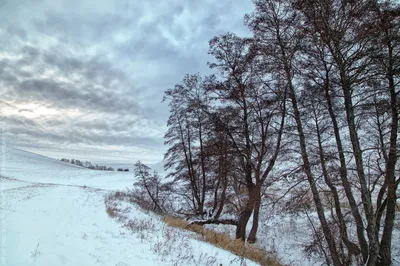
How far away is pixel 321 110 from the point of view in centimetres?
827

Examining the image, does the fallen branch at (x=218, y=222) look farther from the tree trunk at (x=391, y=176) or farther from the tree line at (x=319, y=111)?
the tree trunk at (x=391, y=176)

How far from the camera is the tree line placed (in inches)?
239

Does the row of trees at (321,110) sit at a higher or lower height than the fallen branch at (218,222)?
higher

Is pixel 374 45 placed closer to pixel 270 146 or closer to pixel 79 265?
pixel 270 146

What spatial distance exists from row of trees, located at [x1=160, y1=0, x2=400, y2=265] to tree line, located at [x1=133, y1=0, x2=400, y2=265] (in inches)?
1.5

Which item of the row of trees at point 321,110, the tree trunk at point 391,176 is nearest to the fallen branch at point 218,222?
the row of trees at point 321,110

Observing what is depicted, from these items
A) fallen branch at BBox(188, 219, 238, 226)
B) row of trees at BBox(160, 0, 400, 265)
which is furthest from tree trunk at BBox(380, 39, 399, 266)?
fallen branch at BBox(188, 219, 238, 226)

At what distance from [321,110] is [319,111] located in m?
0.39

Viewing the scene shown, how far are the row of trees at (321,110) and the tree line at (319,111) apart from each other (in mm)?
37

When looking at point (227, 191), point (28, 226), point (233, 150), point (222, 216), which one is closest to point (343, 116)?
point (233, 150)

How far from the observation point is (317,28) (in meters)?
6.12

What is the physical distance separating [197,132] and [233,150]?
176 inches

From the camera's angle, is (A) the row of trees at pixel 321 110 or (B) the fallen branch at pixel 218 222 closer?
(A) the row of trees at pixel 321 110

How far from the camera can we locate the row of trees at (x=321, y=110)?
605cm
